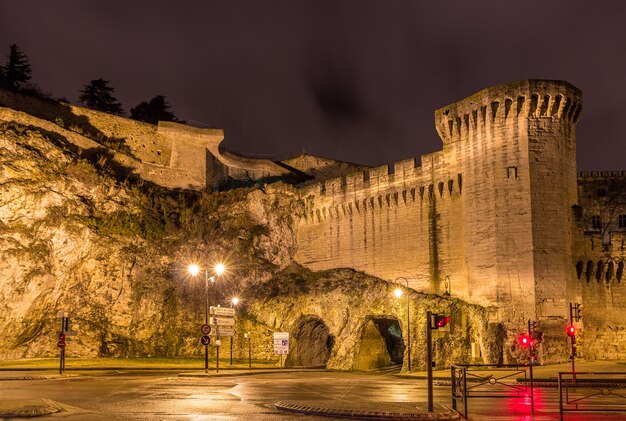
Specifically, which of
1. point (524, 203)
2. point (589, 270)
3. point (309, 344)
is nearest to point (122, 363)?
point (309, 344)

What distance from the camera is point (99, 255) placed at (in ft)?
148

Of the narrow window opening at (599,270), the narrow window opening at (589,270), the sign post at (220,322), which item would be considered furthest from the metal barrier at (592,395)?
the sign post at (220,322)

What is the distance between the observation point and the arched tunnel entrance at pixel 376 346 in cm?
4372

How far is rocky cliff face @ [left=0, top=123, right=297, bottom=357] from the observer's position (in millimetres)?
42031

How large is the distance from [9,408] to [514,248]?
88.9ft

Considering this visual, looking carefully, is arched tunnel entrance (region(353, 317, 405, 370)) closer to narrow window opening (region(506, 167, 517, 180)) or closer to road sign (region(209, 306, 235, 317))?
road sign (region(209, 306, 235, 317))

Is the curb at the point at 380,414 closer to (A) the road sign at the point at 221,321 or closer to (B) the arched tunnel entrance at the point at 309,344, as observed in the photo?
(A) the road sign at the point at 221,321

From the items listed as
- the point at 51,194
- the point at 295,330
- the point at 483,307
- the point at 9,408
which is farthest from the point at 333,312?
the point at 9,408

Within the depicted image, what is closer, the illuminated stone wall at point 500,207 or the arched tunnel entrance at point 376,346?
the illuminated stone wall at point 500,207

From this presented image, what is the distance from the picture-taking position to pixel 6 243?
4178 centimetres

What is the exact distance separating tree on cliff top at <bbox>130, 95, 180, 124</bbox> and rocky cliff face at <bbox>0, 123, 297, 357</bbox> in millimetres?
21042

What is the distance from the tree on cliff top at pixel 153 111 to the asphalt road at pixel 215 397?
4610 cm

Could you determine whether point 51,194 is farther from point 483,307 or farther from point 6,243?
point 483,307

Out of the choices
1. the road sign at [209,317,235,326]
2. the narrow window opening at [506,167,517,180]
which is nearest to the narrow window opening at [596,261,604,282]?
the narrow window opening at [506,167,517,180]
